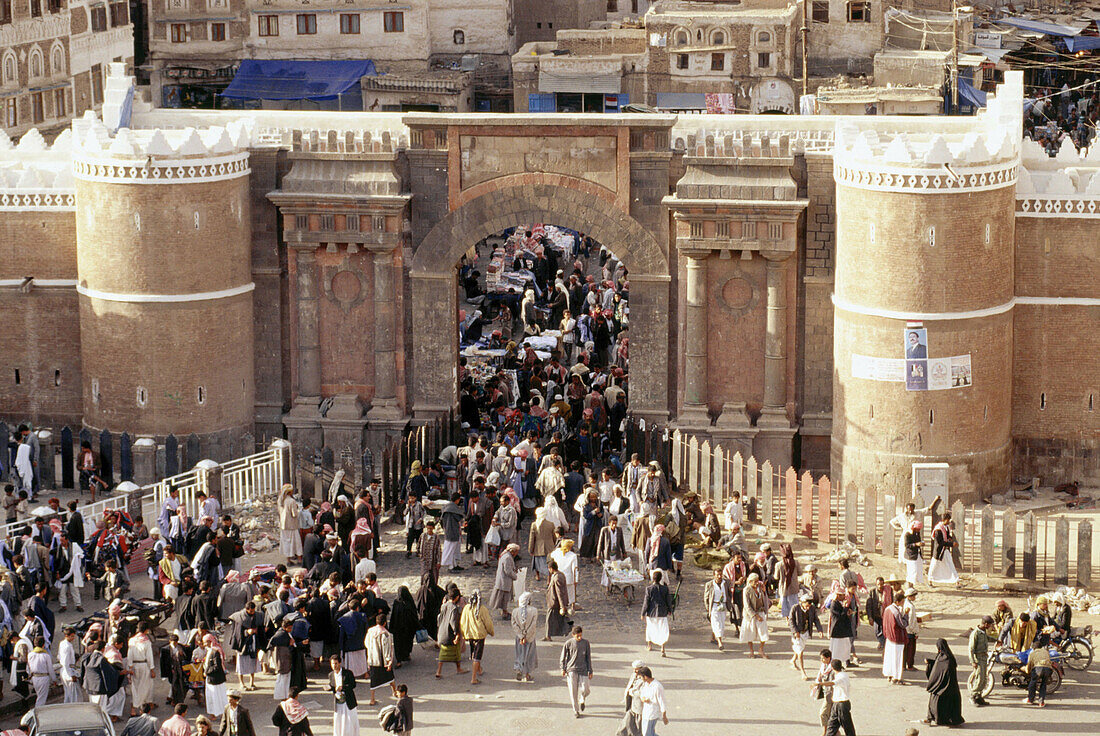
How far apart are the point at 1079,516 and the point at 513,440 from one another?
11602mm

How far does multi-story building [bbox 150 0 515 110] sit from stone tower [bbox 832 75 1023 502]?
38.5 m

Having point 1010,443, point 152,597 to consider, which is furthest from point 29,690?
point 1010,443

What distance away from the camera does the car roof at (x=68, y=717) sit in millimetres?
29234

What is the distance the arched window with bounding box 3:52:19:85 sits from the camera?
236ft

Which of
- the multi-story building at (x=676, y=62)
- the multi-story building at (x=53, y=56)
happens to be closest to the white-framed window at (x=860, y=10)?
the multi-story building at (x=676, y=62)

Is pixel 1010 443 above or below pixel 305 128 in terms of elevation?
below

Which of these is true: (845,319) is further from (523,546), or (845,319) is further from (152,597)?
(152,597)

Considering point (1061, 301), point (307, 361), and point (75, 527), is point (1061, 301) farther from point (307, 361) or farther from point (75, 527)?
point (75, 527)

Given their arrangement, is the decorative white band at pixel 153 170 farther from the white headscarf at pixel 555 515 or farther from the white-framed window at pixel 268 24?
the white-framed window at pixel 268 24

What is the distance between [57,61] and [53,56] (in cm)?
30

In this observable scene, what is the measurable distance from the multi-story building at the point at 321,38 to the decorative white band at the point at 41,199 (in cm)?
3395

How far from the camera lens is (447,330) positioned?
146ft

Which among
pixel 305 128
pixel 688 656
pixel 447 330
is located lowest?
pixel 688 656

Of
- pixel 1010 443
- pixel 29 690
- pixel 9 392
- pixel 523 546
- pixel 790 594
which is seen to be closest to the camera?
pixel 29 690
